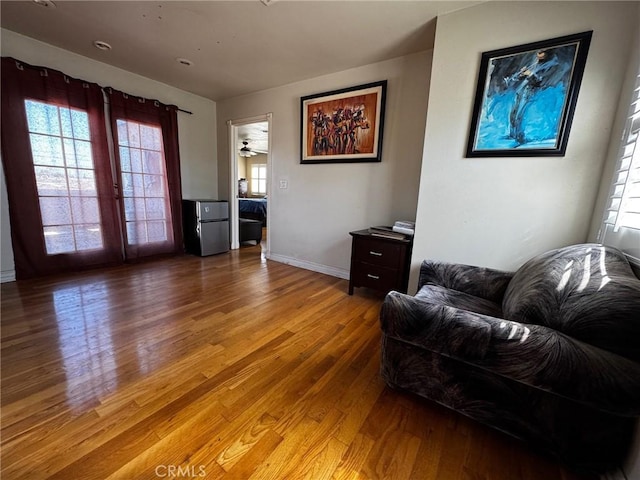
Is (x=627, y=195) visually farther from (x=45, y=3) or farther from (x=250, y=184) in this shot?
(x=250, y=184)

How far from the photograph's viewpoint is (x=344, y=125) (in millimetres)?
2973

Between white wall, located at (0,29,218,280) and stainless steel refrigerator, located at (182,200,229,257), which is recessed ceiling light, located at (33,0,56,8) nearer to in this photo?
white wall, located at (0,29,218,280)

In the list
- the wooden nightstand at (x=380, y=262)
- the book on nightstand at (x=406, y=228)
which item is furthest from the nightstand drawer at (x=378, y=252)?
the book on nightstand at (x=406, y=228)

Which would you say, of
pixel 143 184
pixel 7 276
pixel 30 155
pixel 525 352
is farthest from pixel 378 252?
pixel 7 276

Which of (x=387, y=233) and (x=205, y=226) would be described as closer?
(x=387, y=233)

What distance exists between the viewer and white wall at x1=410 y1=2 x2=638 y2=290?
152cm

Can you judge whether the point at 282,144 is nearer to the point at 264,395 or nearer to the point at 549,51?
the point at 549,51

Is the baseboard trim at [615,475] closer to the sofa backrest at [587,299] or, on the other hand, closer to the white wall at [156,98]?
the sofa backrest at [587,299]

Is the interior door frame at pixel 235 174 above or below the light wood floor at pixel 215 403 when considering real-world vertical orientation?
above

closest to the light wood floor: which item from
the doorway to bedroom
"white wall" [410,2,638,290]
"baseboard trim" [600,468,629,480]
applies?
"baseboard trim" [600,468,629,480]

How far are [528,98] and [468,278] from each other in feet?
4.21

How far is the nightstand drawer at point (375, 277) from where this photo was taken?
242 centimetres

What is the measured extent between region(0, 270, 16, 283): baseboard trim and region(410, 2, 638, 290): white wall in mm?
4086

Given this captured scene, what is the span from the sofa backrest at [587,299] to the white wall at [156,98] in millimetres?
4372
